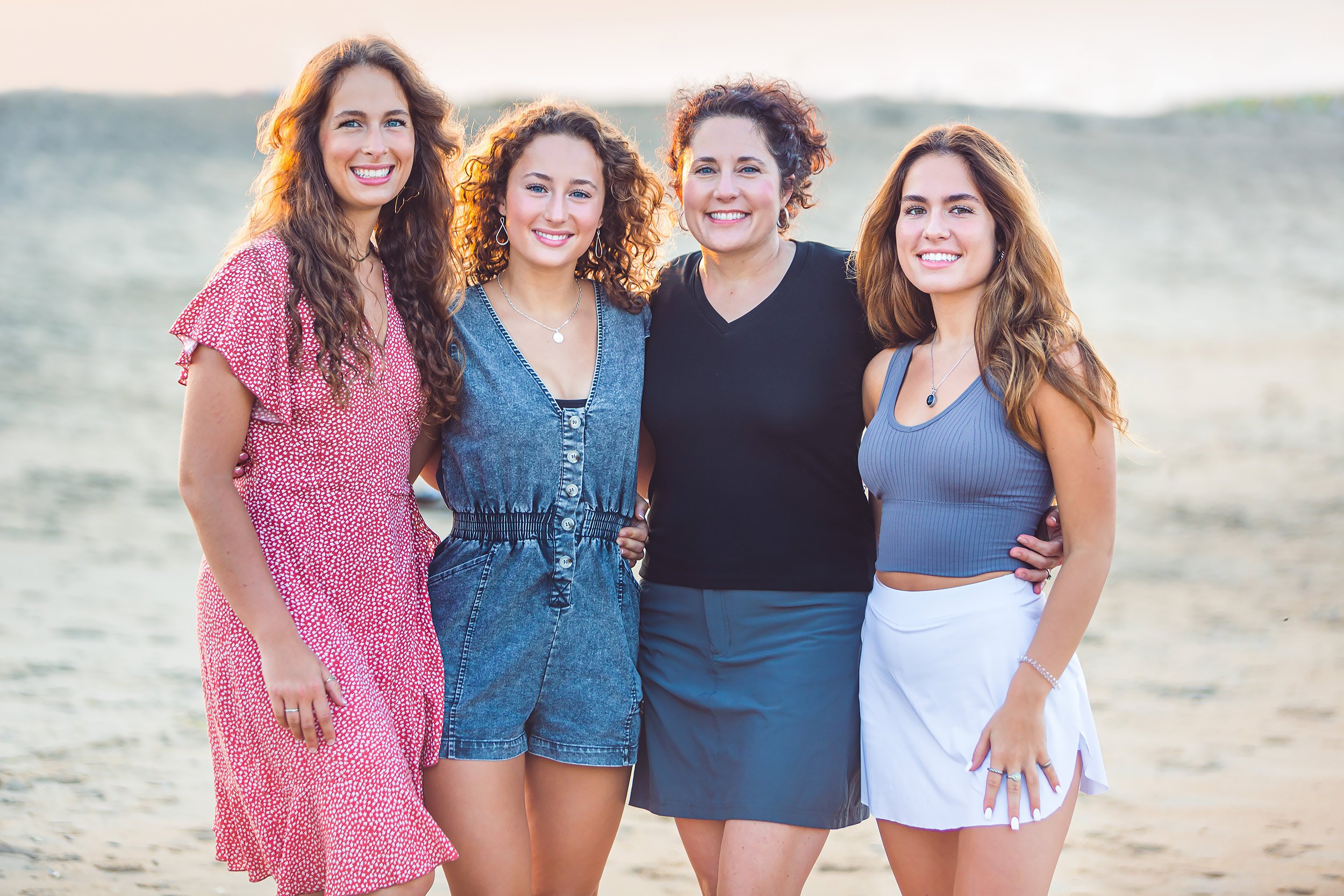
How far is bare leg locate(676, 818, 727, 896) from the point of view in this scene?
10.0 feet

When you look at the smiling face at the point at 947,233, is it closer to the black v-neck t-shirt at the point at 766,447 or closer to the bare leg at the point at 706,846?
the black v-neck t-shirt at the point at 766,447

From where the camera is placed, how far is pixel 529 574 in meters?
2.87

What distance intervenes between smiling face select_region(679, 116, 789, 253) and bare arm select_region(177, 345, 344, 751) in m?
1.29

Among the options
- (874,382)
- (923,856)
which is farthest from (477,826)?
(874,382)

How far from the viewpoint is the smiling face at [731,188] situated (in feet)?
10.3

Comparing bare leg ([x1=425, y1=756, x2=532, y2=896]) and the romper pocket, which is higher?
the romper pocket

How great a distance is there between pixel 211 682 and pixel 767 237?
1729mm

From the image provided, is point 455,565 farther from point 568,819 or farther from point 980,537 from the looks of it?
point 980,537

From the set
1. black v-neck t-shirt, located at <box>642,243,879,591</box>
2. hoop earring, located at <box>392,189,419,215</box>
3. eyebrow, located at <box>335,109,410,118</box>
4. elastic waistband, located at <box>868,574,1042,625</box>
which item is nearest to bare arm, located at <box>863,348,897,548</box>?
black v-neck t-shirt, located at <box>642,243,879,591</box>

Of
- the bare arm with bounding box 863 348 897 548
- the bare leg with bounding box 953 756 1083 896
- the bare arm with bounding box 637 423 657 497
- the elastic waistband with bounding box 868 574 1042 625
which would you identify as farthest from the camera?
the bare arm with bounding box 637 423 657 497

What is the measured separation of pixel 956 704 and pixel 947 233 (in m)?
1.08

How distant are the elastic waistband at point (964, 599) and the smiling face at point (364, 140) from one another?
1.49m

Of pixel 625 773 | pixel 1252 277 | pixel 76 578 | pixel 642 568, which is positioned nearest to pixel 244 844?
pixel 625 773

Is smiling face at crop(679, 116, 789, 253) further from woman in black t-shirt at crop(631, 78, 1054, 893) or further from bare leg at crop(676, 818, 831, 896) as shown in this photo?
bare leg at crop(676, 818, 831, 896)
